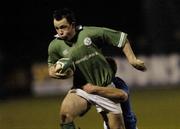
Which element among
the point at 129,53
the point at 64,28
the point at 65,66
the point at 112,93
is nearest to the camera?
the point at 65,66

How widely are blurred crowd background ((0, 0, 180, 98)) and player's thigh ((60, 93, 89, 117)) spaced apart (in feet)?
56.8

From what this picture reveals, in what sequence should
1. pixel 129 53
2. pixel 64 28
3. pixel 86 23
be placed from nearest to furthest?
pixel 64 28
pixel 129 53
pixel 86 23

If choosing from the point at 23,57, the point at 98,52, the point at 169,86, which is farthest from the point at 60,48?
the point at 23,57

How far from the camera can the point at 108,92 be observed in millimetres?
8094

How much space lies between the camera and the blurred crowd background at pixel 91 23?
2652 centimetres

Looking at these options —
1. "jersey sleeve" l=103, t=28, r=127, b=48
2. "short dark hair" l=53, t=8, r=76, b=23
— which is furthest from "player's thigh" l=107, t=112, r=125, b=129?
"short dark hair" l=53, t=8, r=76, b=23

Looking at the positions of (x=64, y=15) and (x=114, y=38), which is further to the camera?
(x=114, y=38)

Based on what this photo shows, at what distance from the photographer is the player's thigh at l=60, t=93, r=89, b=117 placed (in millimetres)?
7910

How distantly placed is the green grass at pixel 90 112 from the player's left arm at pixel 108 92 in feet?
13.8

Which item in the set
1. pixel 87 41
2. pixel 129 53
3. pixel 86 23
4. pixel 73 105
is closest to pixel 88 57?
pixel 87 41

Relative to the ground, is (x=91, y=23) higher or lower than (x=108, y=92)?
lower

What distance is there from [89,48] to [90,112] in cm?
941

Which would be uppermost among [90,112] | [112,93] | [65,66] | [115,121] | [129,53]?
[129,53]

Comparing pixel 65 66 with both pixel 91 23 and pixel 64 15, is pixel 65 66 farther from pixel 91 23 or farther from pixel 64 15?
pixel 91 23
